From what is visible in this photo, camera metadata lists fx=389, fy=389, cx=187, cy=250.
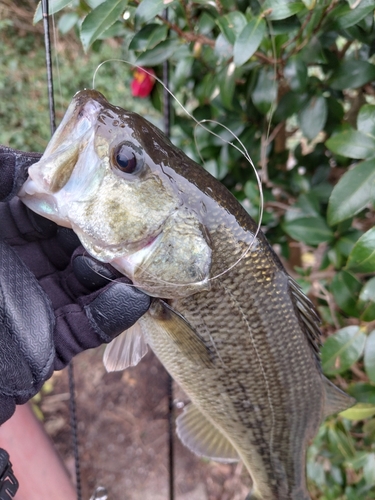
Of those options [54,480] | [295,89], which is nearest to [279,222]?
[295,89]

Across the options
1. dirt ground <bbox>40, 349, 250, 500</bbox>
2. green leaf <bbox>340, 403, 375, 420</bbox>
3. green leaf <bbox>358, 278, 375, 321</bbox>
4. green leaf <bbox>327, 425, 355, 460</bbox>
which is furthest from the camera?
dirt ground <bbox>40, 349, 250, 500</bbox>

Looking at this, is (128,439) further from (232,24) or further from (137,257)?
(232,24)

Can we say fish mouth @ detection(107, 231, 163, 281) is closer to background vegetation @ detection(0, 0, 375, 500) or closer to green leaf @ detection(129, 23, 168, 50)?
background vegetation @ detection(0, 0, 375, 500)

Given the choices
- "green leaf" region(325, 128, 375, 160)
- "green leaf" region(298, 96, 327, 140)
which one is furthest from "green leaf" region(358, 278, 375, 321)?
"green leaf" region(298, 96, 327, 140)

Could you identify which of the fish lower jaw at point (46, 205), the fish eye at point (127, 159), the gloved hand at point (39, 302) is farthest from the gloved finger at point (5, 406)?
the fish eye at point (127, 159)

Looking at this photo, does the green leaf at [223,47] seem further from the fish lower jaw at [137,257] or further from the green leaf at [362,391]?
the green leaf at [362,391]

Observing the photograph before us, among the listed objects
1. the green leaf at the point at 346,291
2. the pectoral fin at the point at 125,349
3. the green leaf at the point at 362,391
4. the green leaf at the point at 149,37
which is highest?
the green leaf at the point at 149,37

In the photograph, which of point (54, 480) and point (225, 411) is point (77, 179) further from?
point (54, 480)
